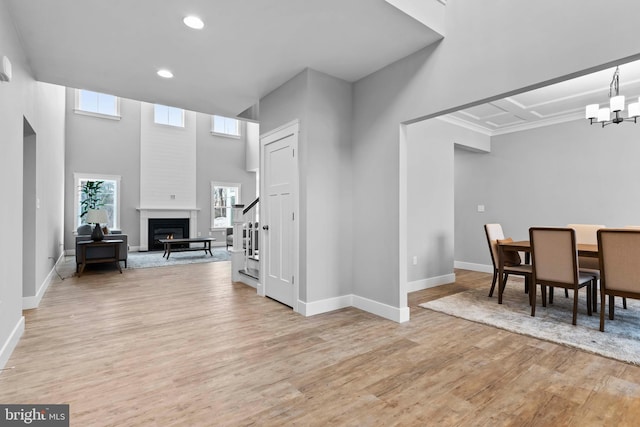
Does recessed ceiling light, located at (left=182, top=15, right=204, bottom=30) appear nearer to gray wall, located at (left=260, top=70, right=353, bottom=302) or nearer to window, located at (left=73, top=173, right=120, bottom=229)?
gray wall, located at (left=260, top=70, right=353, bottom=302)

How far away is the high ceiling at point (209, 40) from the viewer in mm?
2477

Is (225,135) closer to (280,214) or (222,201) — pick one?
(222,201)

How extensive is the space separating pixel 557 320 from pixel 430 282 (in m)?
1.78

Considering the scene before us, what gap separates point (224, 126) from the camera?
35.8 ft

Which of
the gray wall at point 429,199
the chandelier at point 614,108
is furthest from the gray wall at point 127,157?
the chandelier at point 614,108

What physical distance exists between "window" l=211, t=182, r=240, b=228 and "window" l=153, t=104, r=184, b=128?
2.16 meters

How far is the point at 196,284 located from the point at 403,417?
13.1ft

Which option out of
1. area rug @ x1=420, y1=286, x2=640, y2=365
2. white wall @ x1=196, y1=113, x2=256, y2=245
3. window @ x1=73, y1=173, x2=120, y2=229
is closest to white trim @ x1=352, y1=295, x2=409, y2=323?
area rug @ x1=420, y1=286, x2=640, y2=365

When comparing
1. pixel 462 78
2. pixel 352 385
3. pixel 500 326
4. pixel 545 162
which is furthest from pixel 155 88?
pixel 545 162

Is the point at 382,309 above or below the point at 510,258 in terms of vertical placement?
below

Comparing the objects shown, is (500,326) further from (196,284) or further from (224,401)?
(196,284)

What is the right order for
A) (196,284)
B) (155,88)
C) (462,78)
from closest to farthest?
(462,78), (155,88), (196,284)

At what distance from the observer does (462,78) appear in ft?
8.87

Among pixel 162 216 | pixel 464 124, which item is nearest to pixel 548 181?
pixel 464 124
